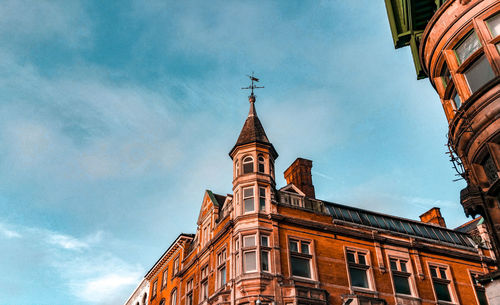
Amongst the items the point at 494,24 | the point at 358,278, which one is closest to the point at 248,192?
the point at 358,278

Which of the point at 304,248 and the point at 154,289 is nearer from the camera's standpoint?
the point at 304,248

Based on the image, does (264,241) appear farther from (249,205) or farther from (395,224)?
(395,224)

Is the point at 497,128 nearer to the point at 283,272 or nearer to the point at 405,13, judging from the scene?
the point at 405,13

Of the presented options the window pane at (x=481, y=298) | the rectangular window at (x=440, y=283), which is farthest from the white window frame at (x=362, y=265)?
the window pane at (x=481, y=298)

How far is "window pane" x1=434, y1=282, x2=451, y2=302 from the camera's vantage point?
32.1m

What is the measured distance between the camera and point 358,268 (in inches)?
1201

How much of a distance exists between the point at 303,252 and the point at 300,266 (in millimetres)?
1049

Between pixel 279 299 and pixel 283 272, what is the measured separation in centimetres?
185

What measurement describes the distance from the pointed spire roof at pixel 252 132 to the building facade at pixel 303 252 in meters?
0.10

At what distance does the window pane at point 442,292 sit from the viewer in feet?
105

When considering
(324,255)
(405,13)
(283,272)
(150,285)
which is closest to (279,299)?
(283,272)

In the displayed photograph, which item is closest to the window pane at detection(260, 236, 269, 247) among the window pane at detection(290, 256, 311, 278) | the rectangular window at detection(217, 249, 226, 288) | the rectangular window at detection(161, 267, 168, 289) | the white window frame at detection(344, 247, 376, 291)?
the window pane at detection(290, 256, 311, 278)

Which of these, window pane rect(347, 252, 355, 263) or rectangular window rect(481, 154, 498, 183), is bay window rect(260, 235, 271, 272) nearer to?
window pane rect(347, 252, 355, 263)

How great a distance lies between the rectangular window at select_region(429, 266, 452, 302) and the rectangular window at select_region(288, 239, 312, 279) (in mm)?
10288
